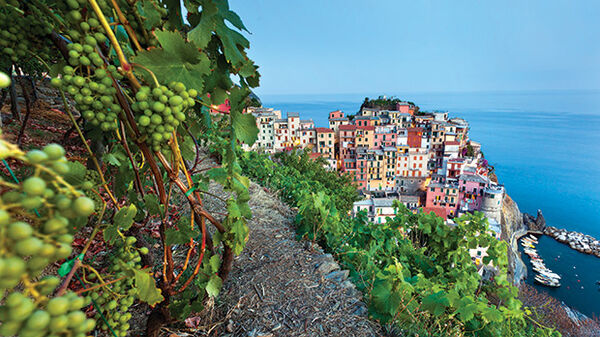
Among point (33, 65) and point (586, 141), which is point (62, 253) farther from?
point (586, 141)

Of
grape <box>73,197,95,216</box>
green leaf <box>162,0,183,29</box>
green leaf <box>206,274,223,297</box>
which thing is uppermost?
green leaf <box>162,0,183,29</box>

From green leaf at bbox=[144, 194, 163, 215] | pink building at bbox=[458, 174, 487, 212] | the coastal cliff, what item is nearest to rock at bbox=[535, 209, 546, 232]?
the coastal cliff

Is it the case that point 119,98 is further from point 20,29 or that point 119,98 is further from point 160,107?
point 20,29

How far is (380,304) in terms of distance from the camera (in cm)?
170

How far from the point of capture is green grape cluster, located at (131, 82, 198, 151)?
73 centimetres

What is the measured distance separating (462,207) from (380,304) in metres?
28.4

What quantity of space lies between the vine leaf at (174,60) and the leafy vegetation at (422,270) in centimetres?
→ 159

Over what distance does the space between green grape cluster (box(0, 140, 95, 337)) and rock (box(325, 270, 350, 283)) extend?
6.16 ft

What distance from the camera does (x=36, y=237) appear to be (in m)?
0.36

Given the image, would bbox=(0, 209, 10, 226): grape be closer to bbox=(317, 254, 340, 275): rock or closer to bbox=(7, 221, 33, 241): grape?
bbox=(7, 221, 33, 241): grape

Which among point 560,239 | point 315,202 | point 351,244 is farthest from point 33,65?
point 560,239

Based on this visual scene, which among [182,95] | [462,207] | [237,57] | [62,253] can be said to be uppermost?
[237,57]

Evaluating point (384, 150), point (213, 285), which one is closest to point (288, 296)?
point (213, 285)

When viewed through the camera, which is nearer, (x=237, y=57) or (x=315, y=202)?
(x=237, y=57)
